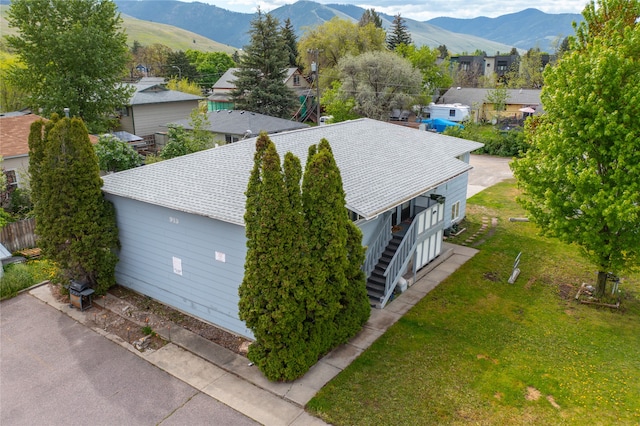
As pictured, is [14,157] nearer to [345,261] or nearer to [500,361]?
[345,261]

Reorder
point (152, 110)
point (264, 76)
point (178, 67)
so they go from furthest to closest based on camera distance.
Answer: point (178, 67) < point (264, 76) < point (152, 110)

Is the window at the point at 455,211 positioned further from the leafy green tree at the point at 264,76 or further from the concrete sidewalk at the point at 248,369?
the leafy green tree at the point at 264,76

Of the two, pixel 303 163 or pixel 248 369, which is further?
pixel 303 163

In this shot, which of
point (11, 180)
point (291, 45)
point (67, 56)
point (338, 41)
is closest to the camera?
point (11, 180)

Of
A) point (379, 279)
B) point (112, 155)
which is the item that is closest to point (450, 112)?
point (112, 155)

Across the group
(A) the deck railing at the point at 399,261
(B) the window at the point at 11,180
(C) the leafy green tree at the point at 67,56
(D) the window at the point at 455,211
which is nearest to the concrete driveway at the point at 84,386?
(A) the deck railing at the point at 399,261

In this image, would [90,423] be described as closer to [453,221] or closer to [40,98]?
[453,221]
